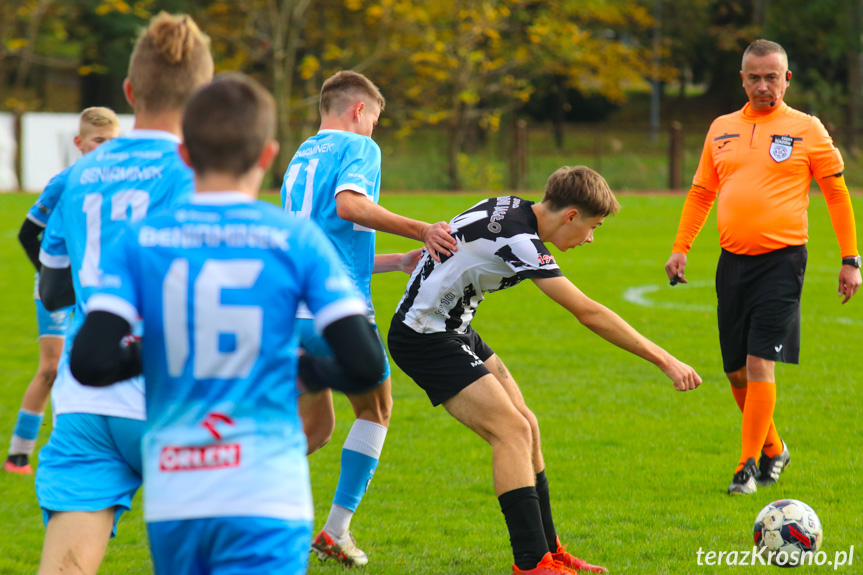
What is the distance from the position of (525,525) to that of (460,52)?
31995mm

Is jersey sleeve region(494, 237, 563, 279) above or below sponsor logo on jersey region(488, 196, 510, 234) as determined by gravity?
below

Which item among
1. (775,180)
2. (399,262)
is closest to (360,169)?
(399,262)

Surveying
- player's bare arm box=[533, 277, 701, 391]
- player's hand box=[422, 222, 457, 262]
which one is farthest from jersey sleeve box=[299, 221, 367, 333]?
player's hand box=[422, 222, 457, 262]

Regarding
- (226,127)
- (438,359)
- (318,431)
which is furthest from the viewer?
(318,431)

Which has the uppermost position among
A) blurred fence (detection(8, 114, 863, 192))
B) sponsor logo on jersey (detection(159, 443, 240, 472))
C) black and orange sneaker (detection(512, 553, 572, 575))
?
sponsor logo on jersey (detection(159, 443, 240, 472))

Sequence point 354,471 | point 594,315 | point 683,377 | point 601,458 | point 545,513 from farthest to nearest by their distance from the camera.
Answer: point 601,458 → point 354,471 → point 545,513 → point 594,315 → point 683,377

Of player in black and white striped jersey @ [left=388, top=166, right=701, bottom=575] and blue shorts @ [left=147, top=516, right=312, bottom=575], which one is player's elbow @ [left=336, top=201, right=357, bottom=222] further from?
blue shorts @ [left=147, top=516, right=312, bottom=575]

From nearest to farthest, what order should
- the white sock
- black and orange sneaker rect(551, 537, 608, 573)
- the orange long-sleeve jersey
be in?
1. black and orange sneaker rect(551, 537, 608, 573)
2. the white sock
3. the orange long-sleeve jersey

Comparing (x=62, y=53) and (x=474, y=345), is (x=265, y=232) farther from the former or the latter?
(x=62, y=53)

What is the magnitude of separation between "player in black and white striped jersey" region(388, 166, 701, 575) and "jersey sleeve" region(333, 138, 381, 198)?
43 centimetres

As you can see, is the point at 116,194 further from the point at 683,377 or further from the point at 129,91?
the point at 683,377

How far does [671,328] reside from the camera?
35.3 feet

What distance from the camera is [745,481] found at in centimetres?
553

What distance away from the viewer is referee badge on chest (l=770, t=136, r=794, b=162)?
5.67 m
